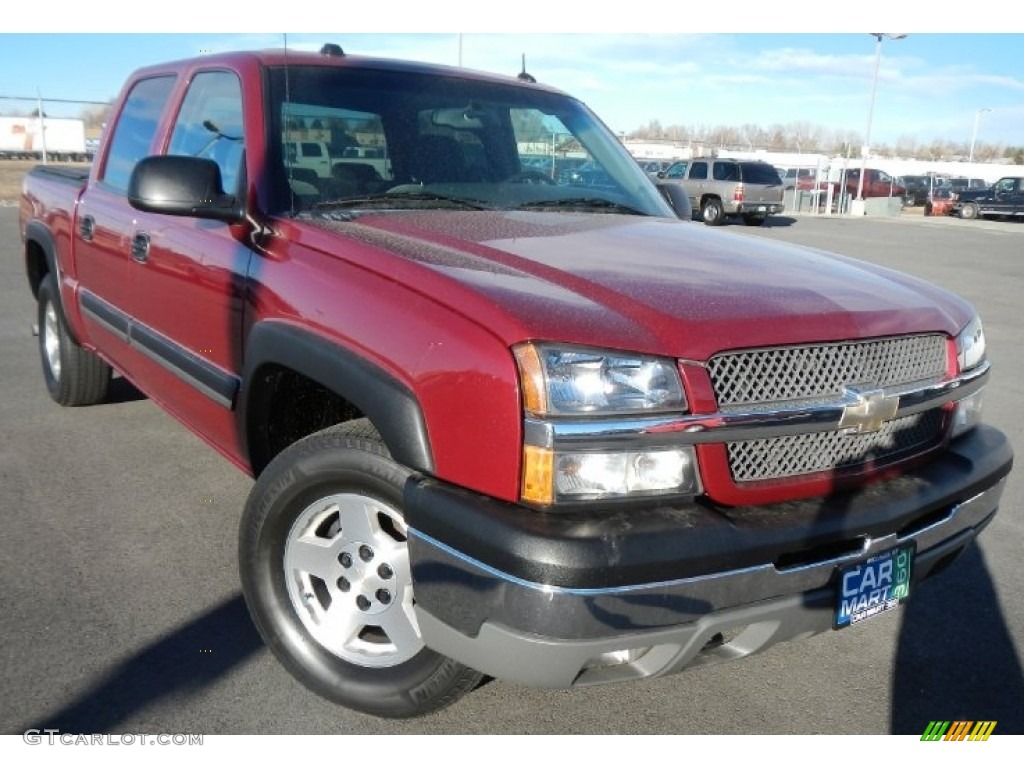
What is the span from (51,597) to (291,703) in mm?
1130

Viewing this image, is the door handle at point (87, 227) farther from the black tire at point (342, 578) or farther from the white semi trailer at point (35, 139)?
the white semi trailer at point (35, 139)

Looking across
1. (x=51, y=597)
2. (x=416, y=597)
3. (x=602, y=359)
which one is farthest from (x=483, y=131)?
(x=51, y=597)

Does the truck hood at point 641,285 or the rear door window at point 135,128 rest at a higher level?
the rear door window at point 135,128

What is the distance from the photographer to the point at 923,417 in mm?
2736

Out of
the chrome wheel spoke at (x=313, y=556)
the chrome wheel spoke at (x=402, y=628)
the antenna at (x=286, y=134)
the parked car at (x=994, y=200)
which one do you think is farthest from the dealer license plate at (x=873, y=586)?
the parked car at (x=994, y=200)

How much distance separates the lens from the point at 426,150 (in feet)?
11.4

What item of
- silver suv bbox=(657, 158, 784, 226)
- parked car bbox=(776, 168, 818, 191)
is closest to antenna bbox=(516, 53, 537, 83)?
silver suv bbox=(657, 158, 784, 226)

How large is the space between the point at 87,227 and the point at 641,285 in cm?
322

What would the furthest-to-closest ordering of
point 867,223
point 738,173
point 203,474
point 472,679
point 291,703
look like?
point 867,223 < point 738,173 < point 203,474 < point 291,703 < point 472,679

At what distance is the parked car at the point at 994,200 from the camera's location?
33.0 metres

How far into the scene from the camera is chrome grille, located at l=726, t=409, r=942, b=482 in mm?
2312

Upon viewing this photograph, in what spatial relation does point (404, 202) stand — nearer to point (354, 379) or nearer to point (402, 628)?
point (354, 379)

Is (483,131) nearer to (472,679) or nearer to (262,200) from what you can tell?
(262,200)
